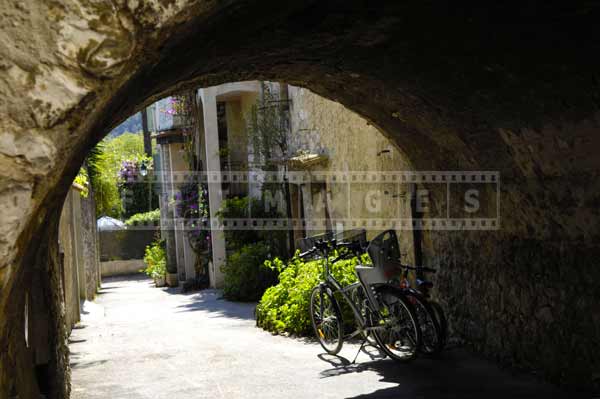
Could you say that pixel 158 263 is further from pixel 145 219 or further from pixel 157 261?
pixel 145 219

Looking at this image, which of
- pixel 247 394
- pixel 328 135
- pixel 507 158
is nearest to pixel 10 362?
pixel 247 394

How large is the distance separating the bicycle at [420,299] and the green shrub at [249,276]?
758 cm

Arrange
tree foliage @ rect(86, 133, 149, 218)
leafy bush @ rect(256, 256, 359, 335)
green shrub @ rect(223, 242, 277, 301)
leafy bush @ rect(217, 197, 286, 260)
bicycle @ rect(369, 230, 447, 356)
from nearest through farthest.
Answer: bicycle @ rect(369, 230, 447, 356) < leafy bush @ rect(256, 256, 359, 335) < green shrub @ rect(223, 242, 277, 301) < leafy bush @ rect(217, 197, 286, 260) < tree foliage @ rect(86, 133, 149, 218)

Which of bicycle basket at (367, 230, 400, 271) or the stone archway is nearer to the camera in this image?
the stone archway

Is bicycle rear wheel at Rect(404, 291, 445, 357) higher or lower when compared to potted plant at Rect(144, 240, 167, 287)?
higher

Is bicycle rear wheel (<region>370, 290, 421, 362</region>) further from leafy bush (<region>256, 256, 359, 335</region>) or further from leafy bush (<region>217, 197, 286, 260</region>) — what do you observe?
leafy bush (<region>217, 197, 286, 260</region>)

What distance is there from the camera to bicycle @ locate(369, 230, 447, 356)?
7160 millimetres

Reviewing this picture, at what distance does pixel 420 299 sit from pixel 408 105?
5.90 ft

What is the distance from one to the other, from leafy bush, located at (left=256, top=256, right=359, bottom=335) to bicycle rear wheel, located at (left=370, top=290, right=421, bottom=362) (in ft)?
5.77

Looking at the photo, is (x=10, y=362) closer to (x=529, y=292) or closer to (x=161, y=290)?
(x=529, y=292)

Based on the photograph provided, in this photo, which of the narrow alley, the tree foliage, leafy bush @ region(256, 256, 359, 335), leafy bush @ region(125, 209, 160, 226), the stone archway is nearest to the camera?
the stone archway

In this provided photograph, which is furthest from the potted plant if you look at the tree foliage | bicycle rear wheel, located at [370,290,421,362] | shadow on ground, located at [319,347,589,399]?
bicycle rear wheel, located at [370,290,421,362]

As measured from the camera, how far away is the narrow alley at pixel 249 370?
6285 millimetres

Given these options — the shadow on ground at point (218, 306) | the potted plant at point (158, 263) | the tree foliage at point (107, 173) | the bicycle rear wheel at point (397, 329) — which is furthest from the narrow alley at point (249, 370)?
the potted plant at point (158, 263)
